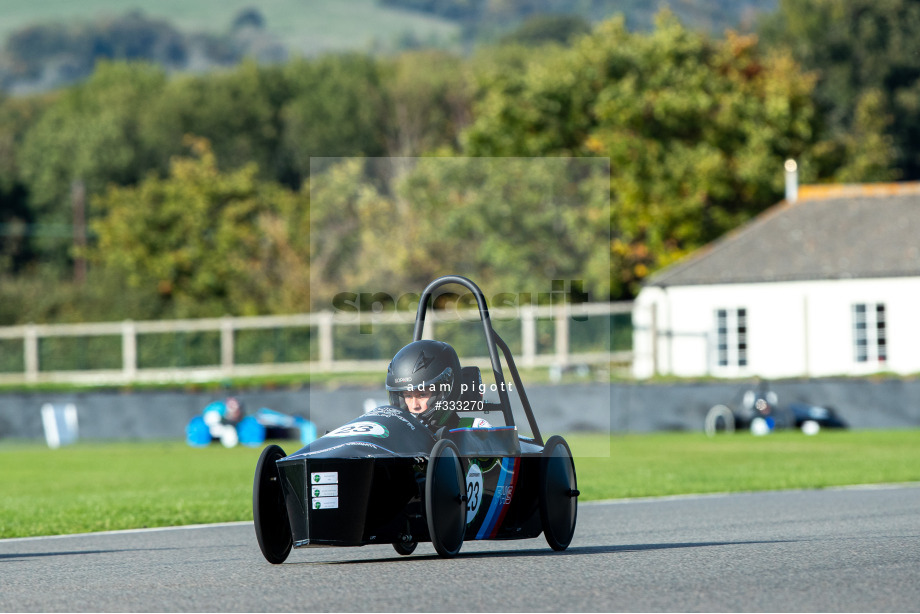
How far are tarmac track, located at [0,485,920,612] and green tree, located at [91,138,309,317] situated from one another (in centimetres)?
5402

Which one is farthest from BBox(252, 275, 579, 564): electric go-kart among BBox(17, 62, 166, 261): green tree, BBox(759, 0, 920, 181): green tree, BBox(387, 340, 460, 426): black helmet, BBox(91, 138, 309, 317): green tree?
BBox(17, 62, 166, 261): green tree

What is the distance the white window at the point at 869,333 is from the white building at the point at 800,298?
0.03 meters

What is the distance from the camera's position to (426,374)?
9742 mm

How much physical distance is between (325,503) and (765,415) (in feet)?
84.3

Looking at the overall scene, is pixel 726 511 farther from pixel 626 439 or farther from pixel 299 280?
pixel 299 280

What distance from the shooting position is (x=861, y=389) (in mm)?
33062

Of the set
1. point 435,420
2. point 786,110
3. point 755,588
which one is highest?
point 786,110

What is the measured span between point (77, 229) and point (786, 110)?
47221 mm

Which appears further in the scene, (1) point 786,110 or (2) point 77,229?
(2) point 77,229

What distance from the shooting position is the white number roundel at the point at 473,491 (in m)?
9.62

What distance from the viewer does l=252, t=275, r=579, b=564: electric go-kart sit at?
9.16 m

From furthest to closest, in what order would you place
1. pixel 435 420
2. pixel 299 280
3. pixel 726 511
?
pixel 299 280, pixel 726 511, pixel 435 420

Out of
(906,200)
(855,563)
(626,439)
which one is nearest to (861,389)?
(626,439)

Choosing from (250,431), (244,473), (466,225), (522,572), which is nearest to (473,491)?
(522,572)
